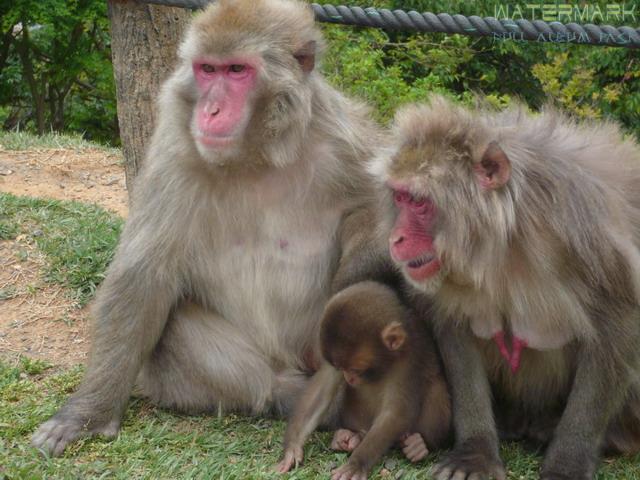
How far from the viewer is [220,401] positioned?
4.53 m

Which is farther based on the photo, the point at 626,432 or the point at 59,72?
the point at 59,72

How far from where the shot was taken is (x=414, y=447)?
4.00 m

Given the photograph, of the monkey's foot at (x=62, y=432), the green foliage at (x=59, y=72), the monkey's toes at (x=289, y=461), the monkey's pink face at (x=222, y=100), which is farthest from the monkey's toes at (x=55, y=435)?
the green foliage at (x=59, y=72)

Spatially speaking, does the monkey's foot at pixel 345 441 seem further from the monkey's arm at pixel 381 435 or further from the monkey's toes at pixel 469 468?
the monkey's toes at pixel 469 468

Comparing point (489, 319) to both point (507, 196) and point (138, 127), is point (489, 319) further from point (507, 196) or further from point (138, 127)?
point (138, 127)

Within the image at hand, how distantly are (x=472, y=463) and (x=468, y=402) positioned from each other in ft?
0.86

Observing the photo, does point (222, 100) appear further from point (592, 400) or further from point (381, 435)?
point (592, 400)

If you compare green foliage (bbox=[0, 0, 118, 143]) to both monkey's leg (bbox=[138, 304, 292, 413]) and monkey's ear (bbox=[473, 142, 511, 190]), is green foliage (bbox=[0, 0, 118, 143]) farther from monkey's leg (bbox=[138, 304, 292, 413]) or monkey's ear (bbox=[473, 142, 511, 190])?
monkey's ear (bbox=[473, 142, 511, 190])

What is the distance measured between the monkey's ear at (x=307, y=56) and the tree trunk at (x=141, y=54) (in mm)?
1616

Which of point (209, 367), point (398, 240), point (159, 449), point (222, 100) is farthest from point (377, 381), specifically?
point (222, 100)

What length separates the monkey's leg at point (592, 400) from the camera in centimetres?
370

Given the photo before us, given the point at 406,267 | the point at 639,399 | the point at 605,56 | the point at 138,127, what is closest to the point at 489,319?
the point at 406,267

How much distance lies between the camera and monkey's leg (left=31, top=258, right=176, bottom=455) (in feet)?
14.3

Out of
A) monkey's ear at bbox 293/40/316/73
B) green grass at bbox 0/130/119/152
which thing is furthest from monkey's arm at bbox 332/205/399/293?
green grass at bbox 0/130/119/152
